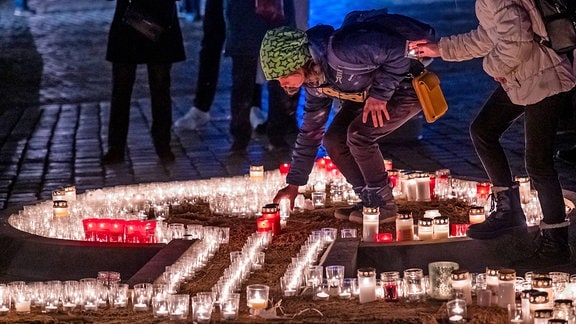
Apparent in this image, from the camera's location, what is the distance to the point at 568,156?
11.5 metres

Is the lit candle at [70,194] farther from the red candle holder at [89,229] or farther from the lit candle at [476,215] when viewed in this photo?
the lit candle at [476,215]

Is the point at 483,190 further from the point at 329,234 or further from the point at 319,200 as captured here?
the point at 329,234

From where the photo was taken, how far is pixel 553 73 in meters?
7.41

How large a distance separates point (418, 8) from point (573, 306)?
18631mm

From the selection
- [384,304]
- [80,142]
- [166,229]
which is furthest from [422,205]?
[80,142]

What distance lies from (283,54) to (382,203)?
135 centimetres

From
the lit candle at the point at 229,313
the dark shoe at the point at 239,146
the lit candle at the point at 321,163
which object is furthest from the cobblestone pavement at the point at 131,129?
the lit candle at the point at 229,313

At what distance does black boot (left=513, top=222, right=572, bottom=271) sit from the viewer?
303 inches

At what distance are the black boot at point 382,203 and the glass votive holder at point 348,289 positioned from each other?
1637 millimetres

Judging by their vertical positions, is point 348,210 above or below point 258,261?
above

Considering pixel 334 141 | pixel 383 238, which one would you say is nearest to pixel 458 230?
pixel 383 238

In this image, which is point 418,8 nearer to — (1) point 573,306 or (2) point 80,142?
(2) point 80,142

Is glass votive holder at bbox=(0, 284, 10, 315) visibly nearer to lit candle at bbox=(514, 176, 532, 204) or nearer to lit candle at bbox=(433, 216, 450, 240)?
lit candle at bbox=(433, 216, 450, 240)

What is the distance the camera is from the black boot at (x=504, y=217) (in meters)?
7.94
